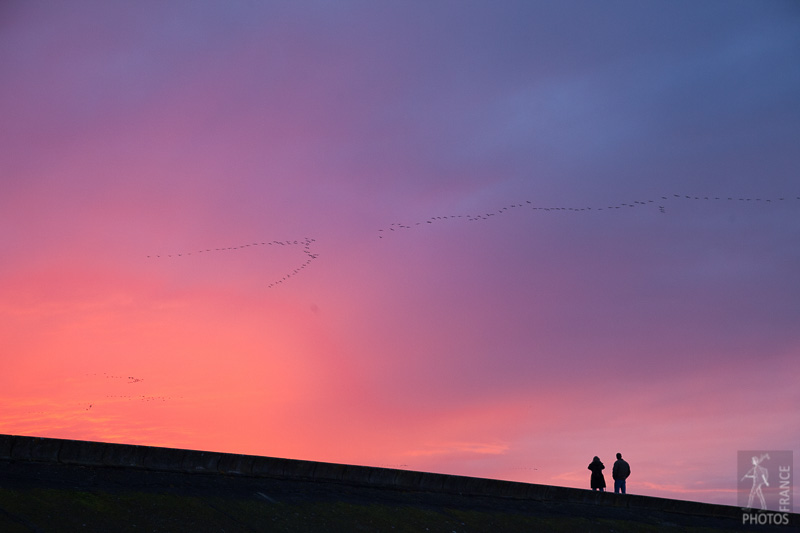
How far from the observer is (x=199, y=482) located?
1780 cm

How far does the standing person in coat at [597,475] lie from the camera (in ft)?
97.1

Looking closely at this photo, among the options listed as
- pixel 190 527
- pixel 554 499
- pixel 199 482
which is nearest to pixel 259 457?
pixel 199 482

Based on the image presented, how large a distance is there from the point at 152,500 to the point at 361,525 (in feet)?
13.8

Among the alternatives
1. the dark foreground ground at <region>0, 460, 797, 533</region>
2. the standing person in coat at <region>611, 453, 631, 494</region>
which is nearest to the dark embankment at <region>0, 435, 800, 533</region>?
the dark foreground ground at <region>0, 460, 797, 533</region>

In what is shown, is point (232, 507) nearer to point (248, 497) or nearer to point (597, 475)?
point (248, 497)

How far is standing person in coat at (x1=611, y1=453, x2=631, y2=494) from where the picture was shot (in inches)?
1118

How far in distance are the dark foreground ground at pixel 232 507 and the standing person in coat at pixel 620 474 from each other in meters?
4.97

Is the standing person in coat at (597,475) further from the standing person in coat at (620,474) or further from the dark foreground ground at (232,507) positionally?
the dark foreground ground at (232,507)

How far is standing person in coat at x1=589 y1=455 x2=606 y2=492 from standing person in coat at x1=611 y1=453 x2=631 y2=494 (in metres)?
1.20

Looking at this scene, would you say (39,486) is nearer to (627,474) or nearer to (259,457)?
(259,457)

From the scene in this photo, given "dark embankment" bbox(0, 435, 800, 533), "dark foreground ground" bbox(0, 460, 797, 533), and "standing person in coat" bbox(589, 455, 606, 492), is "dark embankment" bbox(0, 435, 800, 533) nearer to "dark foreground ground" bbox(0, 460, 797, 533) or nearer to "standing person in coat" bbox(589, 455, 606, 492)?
"dark foreground ground" bbox(0, 460, 797, 533)

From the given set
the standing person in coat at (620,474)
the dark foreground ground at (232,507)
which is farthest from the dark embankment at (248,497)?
the standing person in coat at (620,474)

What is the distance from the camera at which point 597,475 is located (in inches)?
1170

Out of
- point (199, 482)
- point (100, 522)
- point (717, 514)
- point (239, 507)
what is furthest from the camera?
point (717, 514)
